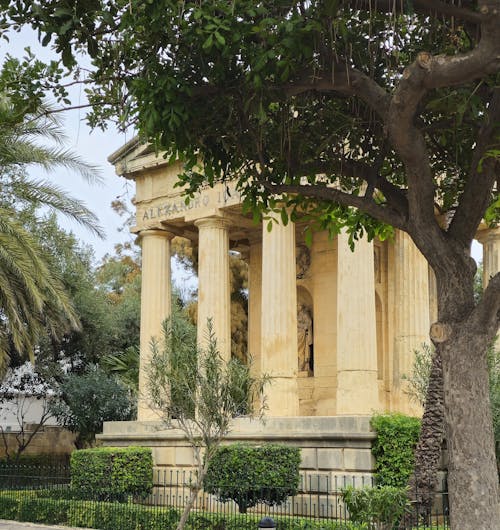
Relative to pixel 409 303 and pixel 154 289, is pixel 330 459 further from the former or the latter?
pixel 154 289

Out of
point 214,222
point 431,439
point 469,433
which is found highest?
point 214,222

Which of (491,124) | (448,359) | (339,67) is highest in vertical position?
(339,67)

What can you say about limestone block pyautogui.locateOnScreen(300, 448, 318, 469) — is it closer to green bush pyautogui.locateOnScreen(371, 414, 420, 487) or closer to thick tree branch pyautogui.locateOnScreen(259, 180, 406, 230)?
green bush pyautogui.locateOnScreen(371, 414, 420, 487)

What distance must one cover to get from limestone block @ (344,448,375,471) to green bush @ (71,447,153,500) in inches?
209

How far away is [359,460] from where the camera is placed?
17250 millimetres

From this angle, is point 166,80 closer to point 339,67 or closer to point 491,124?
point 339,67

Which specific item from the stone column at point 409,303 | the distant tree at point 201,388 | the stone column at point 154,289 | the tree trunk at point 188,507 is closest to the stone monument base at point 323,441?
the distant tree at point 201,388

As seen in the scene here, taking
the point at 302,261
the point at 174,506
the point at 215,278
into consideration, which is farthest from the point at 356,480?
the point at 302,261

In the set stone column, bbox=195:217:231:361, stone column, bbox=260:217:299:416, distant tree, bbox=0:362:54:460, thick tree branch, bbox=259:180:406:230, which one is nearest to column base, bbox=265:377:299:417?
stone column, bbox=260:217:299:416

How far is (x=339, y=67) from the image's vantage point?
344 inches

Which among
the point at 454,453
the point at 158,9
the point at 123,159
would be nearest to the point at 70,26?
the point at 158,9

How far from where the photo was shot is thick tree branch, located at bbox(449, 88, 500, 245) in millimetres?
8547

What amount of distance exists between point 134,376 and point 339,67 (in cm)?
1882

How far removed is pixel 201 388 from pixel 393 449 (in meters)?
5.03
